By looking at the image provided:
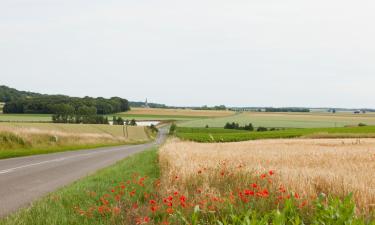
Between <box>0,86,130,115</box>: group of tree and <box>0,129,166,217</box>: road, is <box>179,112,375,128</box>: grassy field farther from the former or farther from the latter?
<box>0,129,166,217</box>: road

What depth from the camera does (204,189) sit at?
789 centimetres

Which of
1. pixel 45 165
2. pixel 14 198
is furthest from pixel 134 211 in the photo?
pixel 45 165

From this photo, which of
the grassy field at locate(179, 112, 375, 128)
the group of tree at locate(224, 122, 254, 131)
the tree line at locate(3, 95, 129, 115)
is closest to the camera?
the group of tree at locate(224, 122, 254, 131)

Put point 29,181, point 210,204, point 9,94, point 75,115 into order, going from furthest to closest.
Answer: point 9,94
point 75,115
point 29,181
point 210,204

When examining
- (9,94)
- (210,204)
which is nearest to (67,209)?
(210,204)

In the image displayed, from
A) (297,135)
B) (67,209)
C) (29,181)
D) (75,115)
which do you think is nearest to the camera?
(67,209)

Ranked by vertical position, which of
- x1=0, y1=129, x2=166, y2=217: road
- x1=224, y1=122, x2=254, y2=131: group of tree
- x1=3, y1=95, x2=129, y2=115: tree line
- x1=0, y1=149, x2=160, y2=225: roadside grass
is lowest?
x1=224, y1=122, x2=254, y2=131: group of tree

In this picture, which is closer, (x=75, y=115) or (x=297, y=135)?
(x=297, y=135)

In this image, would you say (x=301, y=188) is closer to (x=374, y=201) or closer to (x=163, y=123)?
(x=374, y=201)

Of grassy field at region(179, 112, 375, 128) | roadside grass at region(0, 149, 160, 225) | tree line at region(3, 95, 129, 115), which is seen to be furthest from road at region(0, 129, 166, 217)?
tree line at region(3, 95, 129, 115)

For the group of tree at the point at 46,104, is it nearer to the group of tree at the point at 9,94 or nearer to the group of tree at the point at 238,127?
the group of tree at the point at 9,94

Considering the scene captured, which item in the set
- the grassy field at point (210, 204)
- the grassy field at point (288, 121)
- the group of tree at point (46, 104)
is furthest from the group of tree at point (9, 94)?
the grassy field at point (210, 204)

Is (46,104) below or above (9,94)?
below

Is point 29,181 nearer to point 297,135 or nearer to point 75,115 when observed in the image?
point 297,135
